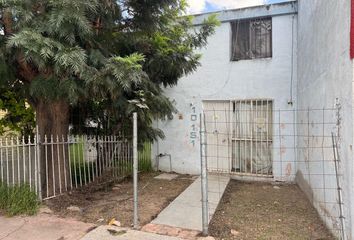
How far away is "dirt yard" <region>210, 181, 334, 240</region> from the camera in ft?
14.4

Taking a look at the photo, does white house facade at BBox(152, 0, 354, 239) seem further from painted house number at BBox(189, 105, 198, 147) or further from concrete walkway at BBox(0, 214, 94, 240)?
concrete walkway at BBox(0, 214, 94, 240)

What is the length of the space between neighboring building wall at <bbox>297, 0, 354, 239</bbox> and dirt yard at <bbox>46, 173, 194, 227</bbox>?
2648 mm

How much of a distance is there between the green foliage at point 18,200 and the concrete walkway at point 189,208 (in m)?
2.00

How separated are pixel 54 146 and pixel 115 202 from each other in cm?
155

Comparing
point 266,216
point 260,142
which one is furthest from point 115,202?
point 260,142

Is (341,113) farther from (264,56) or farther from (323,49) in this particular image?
(264,56)

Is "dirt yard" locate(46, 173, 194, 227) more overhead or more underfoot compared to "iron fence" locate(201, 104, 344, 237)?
more underfoot

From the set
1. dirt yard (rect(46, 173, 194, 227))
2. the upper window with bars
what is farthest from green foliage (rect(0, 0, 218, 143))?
the upper window with bars

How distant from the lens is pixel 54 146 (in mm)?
5871

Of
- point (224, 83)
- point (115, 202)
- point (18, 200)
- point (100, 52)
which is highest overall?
point (100, 52)

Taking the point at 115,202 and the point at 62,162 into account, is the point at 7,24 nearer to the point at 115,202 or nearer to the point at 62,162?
the point at 62,162

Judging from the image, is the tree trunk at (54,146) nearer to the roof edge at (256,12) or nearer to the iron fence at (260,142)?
the iron fence at (260,142)

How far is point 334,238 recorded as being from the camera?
4.13 m

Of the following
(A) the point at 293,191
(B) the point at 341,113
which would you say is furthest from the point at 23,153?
(A) the point at 293,191
